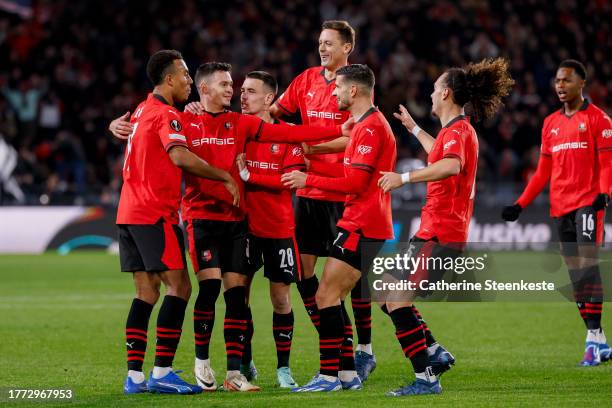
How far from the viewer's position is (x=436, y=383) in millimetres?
7352

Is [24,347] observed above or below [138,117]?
below

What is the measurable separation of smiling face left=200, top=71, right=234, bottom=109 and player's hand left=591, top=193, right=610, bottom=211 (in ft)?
11.4

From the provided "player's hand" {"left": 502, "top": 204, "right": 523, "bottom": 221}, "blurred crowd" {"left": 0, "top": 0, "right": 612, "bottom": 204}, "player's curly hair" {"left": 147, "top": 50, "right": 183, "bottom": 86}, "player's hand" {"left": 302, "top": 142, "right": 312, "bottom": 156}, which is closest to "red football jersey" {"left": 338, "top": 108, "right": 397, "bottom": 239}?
"player's hand" {"left": 302, "top": 142, "right": 312, "bottom": 156}

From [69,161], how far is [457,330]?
1165 cm

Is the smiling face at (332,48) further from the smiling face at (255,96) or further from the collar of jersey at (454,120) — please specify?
the collar of jersey at (454,120)

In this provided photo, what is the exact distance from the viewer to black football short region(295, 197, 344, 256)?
8.73m

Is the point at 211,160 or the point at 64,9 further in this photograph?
the point at 64,9

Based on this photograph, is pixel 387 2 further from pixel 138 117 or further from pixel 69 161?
pixel 138 117

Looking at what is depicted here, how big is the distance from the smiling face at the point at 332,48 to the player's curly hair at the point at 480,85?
3.95ft

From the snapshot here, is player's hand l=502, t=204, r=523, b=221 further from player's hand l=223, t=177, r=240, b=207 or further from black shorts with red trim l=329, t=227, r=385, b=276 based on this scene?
player's hand l=223, t=177, r=240, b=207

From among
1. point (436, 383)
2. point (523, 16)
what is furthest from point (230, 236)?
point (523, 16)

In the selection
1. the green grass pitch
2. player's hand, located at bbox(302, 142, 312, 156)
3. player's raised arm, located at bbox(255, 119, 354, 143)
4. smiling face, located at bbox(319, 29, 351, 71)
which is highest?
smiling face, located at bbox(319, 29, 351, 71)

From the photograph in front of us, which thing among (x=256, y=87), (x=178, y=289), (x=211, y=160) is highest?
(x=256, y=87)

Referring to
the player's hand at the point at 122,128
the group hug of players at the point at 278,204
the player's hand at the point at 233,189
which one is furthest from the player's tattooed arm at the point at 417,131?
the player's hand at the point at 122,128
